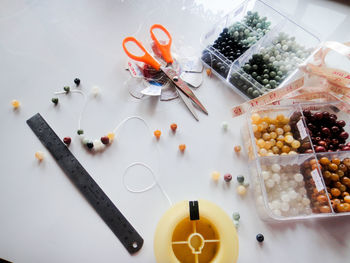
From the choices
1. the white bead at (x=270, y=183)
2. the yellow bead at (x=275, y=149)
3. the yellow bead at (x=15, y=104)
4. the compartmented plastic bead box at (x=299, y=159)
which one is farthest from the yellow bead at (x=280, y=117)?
the yellow bead at (x=15, y=104)

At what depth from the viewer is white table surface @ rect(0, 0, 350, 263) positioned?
2.50 ft

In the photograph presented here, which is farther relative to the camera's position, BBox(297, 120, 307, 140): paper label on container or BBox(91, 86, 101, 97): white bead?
BBox(91, 86, 101, 97): white bead

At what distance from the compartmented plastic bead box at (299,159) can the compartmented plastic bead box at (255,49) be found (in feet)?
0.39

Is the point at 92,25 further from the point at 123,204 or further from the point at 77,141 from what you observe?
the point at 123,204

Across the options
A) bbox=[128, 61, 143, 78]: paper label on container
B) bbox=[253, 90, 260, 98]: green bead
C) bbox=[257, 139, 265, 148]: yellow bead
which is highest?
bbox=[128, 61, 143, 78]: paper label on container

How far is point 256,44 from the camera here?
0.96 meters

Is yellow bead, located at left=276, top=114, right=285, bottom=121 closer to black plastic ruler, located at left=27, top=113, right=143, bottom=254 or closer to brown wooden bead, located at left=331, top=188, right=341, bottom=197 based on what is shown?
brown wooden bead, located at left=331, top=188, right=341, bottom=197

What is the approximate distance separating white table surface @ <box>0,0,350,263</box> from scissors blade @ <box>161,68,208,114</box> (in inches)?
1.5

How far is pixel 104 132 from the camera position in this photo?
2.96ft

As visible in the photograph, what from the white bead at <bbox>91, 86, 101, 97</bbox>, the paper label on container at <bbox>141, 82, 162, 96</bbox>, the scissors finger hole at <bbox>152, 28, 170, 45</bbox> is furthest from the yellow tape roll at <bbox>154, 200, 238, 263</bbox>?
the scissors finger hole at <bbox>152, 28, 170, 45</bbox>

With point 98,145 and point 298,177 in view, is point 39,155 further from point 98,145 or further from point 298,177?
point 298,177

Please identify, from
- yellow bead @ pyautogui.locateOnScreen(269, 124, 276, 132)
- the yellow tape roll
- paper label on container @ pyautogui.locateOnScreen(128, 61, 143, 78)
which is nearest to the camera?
the yellow tape roll

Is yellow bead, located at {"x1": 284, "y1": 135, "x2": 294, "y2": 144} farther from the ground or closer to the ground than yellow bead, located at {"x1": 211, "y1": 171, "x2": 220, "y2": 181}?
closer to the ground

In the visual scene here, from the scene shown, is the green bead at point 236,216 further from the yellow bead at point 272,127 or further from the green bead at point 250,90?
the green bead at point 250,90
